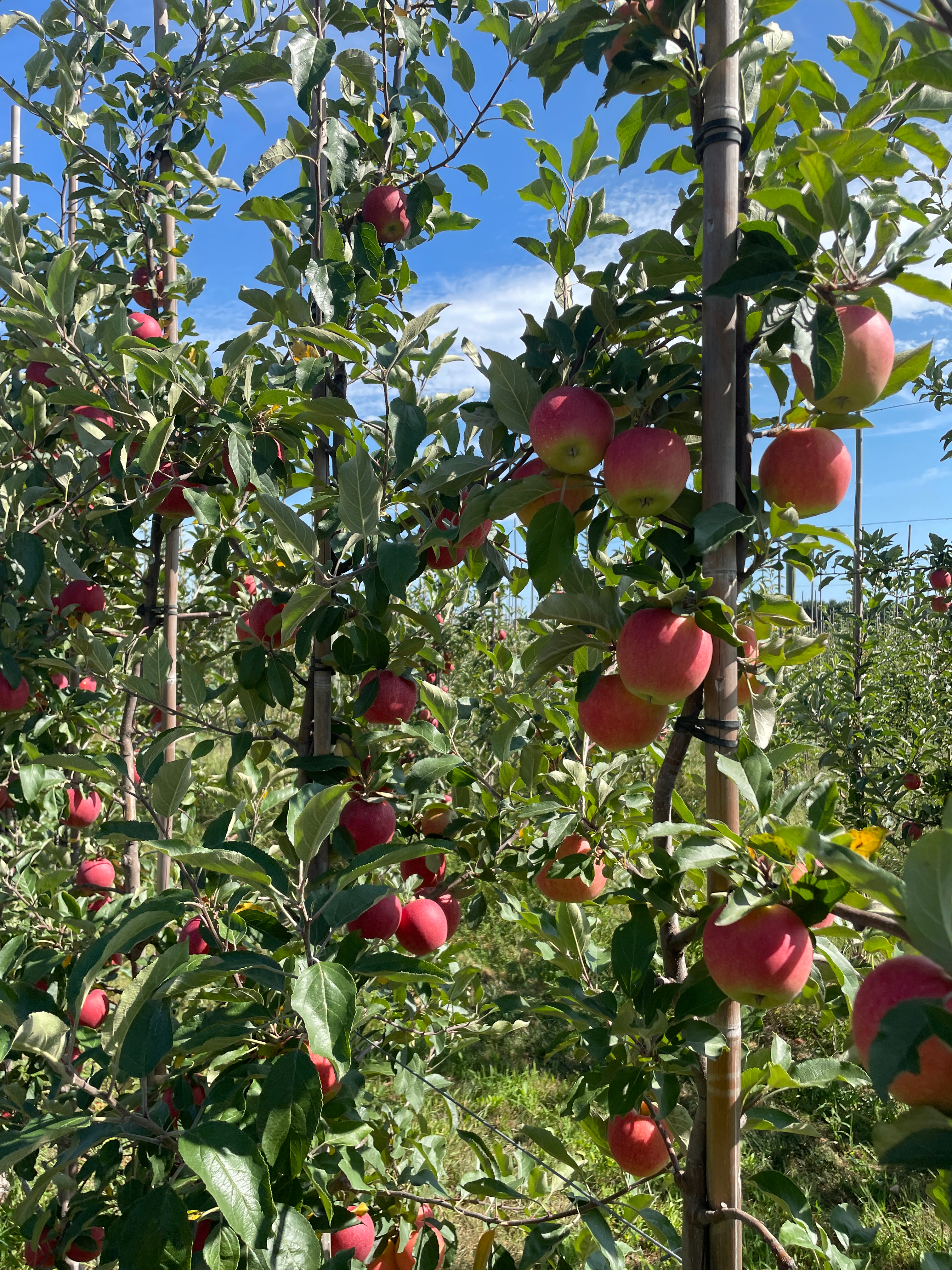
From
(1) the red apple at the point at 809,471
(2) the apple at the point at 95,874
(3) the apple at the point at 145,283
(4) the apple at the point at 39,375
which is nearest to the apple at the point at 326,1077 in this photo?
(1) the red apple at the point at 809,471

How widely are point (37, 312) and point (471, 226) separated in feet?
3.01

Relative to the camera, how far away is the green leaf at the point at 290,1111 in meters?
0.79

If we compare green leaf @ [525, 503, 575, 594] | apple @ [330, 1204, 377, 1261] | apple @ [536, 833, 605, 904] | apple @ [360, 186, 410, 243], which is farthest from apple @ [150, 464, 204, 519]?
apple @ [330, 1204, 377, 1261]

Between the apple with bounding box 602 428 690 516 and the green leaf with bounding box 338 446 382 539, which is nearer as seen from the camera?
the apple with bounding box 602 428 690 516

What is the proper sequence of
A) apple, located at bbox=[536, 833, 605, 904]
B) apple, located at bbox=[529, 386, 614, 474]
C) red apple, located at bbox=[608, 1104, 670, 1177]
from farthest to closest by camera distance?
apple, located at bbox=[536, 833, 605, 904] < red apple, located at bbox=[608, 1104, 670, 1177] < apple, located at bbox=[529, 386, 614, 474]

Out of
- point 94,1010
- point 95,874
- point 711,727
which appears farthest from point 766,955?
point 95,874

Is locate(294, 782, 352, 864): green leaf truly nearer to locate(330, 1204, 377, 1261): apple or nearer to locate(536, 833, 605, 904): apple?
locate(536, 833, 605, 904): apple

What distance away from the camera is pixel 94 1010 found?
1937mm

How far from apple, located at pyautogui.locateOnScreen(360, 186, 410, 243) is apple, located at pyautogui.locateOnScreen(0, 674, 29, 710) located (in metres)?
1.43

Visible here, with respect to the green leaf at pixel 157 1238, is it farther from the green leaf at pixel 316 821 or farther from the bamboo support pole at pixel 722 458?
the bamboo support pole at pixel 722 458

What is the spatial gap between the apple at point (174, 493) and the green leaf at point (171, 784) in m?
0.67

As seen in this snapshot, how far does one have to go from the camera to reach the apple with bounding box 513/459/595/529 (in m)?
1.01

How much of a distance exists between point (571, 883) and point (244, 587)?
1.35 meters

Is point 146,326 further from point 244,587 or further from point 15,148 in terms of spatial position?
point 15,148
